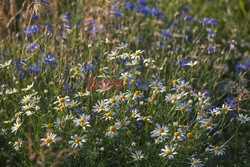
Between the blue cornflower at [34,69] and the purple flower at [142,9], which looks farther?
the purple flower at [142,9]

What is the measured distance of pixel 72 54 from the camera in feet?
13.7

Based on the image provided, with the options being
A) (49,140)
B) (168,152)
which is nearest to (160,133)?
(168,152)

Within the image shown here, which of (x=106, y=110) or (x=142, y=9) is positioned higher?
(x=142, y=9)

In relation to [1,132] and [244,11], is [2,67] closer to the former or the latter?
[1,132]

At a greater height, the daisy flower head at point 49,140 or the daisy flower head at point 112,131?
the daisy flower head at point 112,131

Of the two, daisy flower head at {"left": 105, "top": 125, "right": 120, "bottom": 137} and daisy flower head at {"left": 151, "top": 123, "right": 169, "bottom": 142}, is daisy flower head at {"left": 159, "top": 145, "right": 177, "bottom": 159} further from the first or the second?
daisy flower head at {"left": 105, "top": 125, "right": 120, "bottom": 137}

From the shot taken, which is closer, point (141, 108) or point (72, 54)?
point (141, 108)

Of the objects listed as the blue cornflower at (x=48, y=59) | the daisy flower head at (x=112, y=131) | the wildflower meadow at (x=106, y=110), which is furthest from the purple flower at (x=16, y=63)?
the daisy flower head at (x=112, y=131)

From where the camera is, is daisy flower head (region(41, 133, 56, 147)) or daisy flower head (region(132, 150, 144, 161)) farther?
daisy flower head (region(132, 150, 144, 161))

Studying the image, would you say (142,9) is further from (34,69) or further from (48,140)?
(48,140)

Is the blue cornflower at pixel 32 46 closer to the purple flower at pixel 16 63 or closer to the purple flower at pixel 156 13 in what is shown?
the purple flower at pixel 16 63

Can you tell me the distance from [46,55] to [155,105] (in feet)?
3.15

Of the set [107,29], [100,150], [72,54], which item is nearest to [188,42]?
[107,29]

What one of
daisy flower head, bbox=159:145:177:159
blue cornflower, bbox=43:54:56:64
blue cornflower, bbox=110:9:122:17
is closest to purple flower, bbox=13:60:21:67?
blue cornflower, bbox=43:54:56:64
